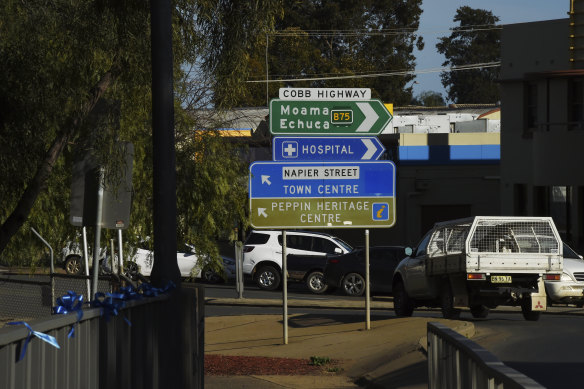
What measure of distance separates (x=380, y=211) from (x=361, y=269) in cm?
1285

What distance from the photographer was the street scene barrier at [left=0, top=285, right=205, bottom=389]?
4.67m

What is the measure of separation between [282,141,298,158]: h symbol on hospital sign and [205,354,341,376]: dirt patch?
3.43 meters

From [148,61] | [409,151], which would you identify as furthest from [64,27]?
[409,151]

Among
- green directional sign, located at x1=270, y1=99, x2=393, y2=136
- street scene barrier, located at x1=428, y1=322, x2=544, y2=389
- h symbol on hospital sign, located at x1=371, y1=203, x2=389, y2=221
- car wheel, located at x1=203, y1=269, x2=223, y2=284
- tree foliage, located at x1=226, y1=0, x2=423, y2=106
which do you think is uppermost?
tree foliage, located at x1=226, y1=0, x2=423, y2=106

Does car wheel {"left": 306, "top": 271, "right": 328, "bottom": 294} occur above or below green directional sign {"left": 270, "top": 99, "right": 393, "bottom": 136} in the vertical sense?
below

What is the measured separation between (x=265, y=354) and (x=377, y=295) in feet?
49.8

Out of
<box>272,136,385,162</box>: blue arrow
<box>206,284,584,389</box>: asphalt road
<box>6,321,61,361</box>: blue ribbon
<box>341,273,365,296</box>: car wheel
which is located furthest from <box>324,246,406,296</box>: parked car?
<box>6,321,61,361</box>: blue ribbon

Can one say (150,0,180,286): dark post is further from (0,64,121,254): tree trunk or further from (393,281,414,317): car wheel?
(393,281,414,317): car wheel

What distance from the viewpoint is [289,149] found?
17.1m

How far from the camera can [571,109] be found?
3328 centimetres

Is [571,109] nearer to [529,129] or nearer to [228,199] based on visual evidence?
[529,129]

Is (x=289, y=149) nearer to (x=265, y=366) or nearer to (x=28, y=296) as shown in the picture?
(x=265, y=366)

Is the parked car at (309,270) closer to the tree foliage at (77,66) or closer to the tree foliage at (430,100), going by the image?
the tree foliage at (77,66)

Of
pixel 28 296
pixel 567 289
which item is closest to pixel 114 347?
pixel 28 296
